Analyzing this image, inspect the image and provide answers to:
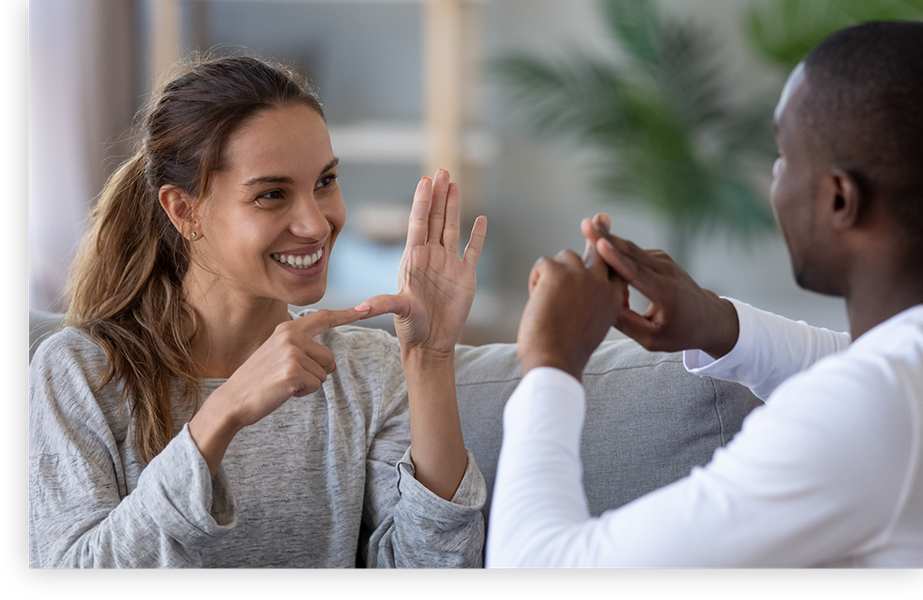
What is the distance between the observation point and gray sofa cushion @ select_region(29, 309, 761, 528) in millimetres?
1264

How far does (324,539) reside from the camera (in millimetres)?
1276

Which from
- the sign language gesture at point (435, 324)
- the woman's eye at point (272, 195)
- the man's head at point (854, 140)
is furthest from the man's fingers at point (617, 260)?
the woman's eye at point (272, 195)

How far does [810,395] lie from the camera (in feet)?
2.06

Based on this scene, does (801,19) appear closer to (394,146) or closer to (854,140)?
(394,146)

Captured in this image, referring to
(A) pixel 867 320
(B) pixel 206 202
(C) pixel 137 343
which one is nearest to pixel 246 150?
(B) pixel 206 202

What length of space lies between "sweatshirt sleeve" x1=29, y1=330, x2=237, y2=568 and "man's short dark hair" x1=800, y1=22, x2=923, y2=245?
2.63ft

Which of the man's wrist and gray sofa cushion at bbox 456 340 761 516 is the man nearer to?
the man's wrist

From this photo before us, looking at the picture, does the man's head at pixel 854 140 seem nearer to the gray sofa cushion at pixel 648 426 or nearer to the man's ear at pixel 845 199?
the man's ear at pixel 845 199

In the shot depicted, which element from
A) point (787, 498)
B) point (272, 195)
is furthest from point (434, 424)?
point (787, 498)

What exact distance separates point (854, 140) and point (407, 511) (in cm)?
82

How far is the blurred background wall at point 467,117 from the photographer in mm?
3555

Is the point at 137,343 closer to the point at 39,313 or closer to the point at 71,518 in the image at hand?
the point at 71,518

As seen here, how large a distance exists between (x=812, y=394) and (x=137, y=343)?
1.03m

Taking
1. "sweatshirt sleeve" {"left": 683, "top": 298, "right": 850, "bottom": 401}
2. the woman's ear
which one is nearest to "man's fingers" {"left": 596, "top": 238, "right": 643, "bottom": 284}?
"sweatshirt sleeve" {"left": 683, "top": 298, "right": 850, "bottom": 401}
